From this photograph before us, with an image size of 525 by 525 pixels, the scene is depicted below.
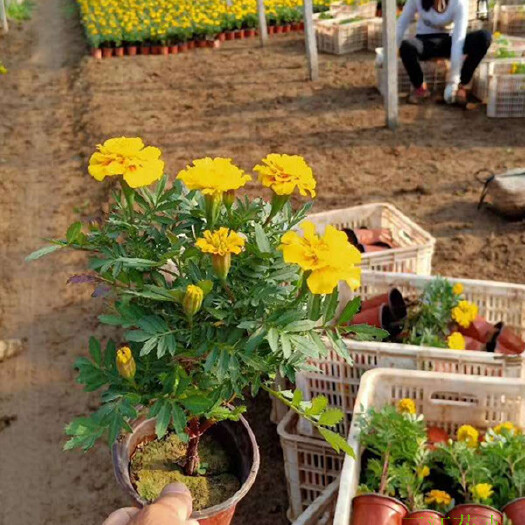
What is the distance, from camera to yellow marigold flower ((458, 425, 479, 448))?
8.59 ft

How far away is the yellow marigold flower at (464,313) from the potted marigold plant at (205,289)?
1240 mm

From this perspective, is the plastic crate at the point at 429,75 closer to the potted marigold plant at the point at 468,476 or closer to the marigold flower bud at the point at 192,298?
the potted marigold plant at the point at 468,476

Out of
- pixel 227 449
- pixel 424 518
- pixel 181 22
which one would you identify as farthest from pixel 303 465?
pixel 181 22

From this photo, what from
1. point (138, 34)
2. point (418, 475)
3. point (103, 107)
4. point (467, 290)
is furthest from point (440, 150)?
point (138, 34)

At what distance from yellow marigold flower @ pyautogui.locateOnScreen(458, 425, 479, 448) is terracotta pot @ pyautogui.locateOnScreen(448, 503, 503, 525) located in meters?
0.31

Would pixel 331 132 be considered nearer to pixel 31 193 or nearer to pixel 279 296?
pixel 31 193

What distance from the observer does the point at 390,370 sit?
2711 millimetres

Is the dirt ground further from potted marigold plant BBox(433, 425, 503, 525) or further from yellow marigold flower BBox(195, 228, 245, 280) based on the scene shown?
yellow marigold flower BBox(195, 228, 245, 280)

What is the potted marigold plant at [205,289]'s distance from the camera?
1793 millimetres

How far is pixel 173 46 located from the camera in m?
10.1

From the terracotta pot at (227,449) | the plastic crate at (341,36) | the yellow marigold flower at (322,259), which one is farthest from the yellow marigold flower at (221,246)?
the plastic crate at (341,36)

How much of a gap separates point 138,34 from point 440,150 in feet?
17.9

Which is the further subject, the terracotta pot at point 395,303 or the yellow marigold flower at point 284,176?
the terracotta pot at point 395,303

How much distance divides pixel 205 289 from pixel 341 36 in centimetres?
781
